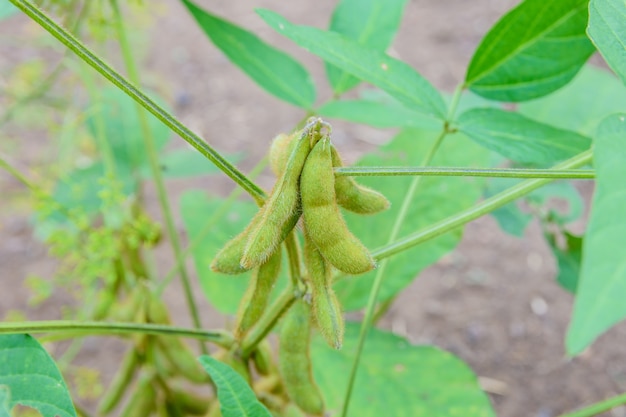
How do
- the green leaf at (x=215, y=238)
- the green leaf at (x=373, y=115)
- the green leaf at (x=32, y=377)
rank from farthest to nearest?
the green leaf at (x=215, y=238)
the green leaf at (x=373, y=115)
the green leaf at (x=32, y=377)

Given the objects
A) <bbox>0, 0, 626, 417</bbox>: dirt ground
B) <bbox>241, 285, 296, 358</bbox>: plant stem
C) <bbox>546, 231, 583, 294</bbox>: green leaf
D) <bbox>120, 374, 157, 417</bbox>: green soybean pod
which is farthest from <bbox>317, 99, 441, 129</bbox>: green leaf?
<bbox>0, 0, 626, 417</bbox>: dirt ground

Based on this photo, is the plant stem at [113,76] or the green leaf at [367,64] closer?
the plant stem at [113,76]

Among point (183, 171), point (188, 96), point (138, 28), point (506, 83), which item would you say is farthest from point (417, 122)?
point (188, 96)

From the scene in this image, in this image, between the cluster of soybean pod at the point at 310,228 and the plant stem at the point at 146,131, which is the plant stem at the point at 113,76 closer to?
the cluster of soybean pod at the point at 310,228

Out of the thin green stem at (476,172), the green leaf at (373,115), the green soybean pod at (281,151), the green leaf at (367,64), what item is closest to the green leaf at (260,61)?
the green leaf at (373,115)

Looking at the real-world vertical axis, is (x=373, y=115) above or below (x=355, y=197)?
above

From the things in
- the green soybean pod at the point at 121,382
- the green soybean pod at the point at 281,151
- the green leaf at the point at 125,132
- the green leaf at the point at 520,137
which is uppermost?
the green leaf at the point at 125,132

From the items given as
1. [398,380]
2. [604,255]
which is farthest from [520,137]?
[398,380]

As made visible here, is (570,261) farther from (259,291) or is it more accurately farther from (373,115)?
(259,291)
